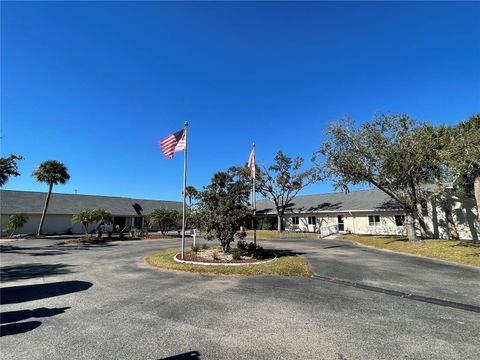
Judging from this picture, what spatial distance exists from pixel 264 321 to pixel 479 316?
4.78 metres

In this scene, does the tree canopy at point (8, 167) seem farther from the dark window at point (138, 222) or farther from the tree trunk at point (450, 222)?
the tree trunk at point (450, 222)

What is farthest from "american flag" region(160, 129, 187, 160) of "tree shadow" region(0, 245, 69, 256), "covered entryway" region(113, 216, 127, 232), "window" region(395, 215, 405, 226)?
"covered entryway" region(113, 216, 127, 232)

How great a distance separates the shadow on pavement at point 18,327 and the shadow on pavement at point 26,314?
14.6 inches

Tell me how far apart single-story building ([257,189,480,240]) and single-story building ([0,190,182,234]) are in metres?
20.4

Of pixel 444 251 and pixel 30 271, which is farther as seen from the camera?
pixel 444 251

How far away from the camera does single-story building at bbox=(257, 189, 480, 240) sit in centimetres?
2455

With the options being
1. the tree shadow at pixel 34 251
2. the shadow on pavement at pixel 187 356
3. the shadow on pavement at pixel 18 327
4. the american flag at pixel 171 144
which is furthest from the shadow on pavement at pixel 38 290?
the tree shadow at pixel 34 251

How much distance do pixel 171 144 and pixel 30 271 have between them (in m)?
8.13

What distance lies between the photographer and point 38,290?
887 cm

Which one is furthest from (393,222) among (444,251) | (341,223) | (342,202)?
(444,251)

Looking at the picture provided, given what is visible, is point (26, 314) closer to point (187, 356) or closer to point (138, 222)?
point (187, 356)

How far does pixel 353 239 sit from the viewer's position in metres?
26.8

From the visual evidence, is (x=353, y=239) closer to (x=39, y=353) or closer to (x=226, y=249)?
(x=226, y=249)

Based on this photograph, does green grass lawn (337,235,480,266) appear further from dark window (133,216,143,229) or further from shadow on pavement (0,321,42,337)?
dark window (133,216,143,229)
